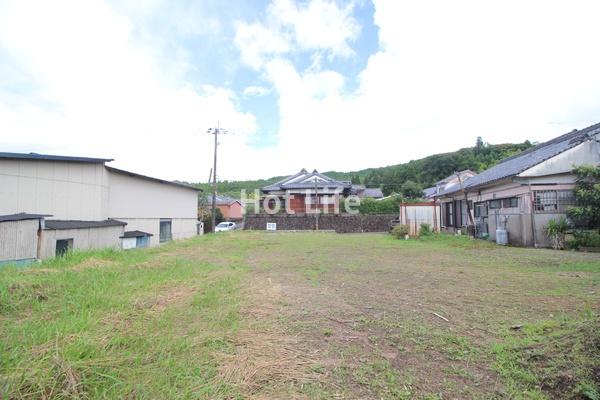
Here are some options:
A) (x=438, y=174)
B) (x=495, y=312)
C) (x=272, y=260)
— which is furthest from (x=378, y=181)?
(x=495, y=312)

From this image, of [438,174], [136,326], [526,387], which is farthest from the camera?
[438,174]

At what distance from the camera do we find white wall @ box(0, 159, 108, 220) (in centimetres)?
891

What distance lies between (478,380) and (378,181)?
55.5m

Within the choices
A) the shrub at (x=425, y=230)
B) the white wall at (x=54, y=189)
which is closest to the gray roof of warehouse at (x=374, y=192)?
the shrub at (x=425, y=230)

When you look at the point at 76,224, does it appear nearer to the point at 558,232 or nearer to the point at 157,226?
the point at 157,226

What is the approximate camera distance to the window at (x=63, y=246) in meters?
8.34

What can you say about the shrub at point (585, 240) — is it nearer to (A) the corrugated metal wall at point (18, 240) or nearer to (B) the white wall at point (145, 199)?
(A) the corrugated metal wall at point (18, 240)

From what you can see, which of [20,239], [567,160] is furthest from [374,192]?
[20,239]

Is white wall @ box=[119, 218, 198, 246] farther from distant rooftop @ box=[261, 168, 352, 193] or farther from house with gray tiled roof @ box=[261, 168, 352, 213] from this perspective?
distant rooftop @ box=[261, 168, 352, 193]

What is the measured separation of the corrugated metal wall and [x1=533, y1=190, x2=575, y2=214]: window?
52.7ft

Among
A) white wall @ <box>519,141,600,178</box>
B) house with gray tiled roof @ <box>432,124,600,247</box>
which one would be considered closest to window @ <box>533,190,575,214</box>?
house with gray tiled roof @ <box>432,124,600,247</box>

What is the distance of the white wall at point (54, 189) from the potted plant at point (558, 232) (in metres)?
16.2

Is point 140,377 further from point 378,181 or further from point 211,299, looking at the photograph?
point 378,181

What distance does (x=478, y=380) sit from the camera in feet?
7.67
